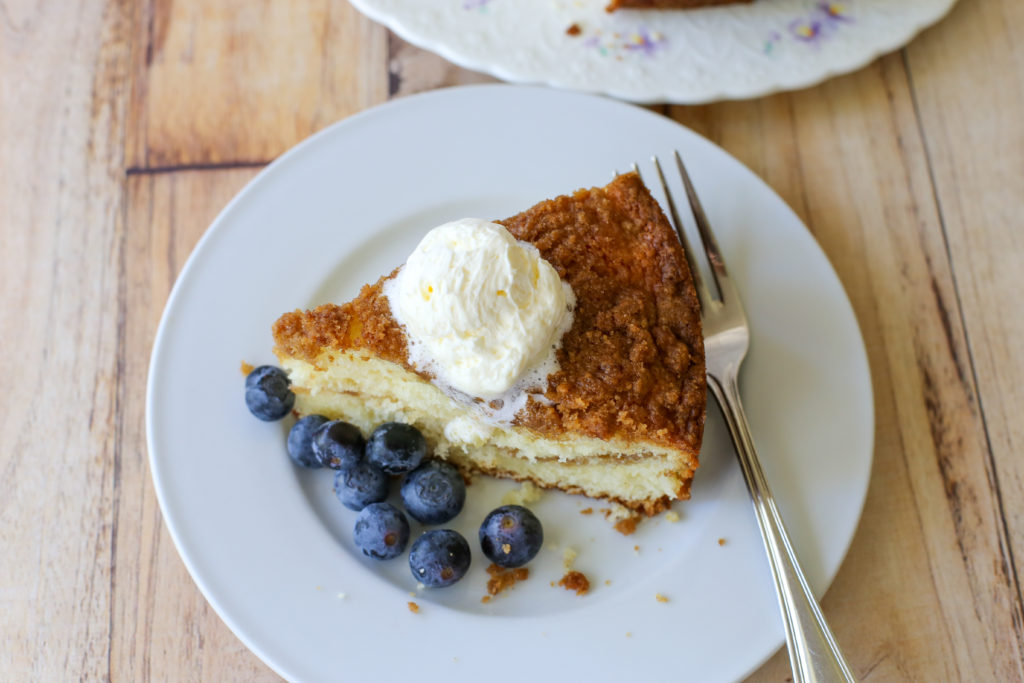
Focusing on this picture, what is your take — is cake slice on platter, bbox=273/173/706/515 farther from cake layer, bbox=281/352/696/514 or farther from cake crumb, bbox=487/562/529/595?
cake crumb, bbox=487/562/529/595

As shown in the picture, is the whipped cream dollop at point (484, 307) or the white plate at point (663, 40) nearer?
the whipped cream dollop at point (484, 307)

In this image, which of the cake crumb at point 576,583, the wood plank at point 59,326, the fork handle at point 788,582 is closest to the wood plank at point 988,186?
the fork handle at point 788,582

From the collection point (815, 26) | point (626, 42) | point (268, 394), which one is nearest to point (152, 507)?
point (268, 394)

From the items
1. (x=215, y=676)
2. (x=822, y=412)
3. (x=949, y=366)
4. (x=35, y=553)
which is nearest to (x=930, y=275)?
(x=949, y=366)

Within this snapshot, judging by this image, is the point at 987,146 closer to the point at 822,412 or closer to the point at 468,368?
the point at 822,412

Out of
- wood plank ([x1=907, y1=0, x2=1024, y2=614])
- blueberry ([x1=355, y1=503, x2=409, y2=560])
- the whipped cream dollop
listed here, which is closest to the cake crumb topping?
blueberry ([x1=355, y1=503, x2=409, y2=560])

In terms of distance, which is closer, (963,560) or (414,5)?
(963,560)

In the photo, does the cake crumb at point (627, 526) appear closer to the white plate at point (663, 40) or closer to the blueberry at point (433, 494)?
the blueberry at point (433, 494)
